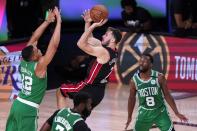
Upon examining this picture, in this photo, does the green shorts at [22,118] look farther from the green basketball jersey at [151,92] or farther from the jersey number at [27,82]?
the green basketball jersey at [151,92]

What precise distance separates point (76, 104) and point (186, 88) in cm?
814

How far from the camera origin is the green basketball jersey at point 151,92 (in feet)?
27.0

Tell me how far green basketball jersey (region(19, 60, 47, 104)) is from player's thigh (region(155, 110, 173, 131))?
153cm

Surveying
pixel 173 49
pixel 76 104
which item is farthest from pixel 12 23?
pixel 76 104

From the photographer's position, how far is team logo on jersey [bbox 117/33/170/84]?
14.3 metres

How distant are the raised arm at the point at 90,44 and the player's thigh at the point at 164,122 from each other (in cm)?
114

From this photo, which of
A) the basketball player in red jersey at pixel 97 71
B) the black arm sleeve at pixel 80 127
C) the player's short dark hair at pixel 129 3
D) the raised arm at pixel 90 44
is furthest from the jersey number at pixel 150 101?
the player's short dark hair at pixel 129 3

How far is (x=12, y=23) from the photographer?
13.4m

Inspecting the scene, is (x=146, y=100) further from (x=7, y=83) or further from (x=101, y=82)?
(x=7, y=83)

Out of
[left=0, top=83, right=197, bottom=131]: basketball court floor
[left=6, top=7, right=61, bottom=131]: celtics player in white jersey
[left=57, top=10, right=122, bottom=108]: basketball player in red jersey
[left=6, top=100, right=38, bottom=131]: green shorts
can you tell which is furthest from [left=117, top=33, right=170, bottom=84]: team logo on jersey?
[left=6, top=100, right=38, bottom=131]: green shorts

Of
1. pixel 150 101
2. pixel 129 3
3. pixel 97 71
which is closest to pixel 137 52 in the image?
pixel 129 3

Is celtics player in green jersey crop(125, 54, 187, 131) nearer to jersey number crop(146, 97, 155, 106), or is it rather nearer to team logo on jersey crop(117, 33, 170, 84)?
jersey number crop(146, 97, 155, 106)

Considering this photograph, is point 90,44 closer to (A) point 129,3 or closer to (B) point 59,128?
(B) point 59,128

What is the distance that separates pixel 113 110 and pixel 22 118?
15.1ft
